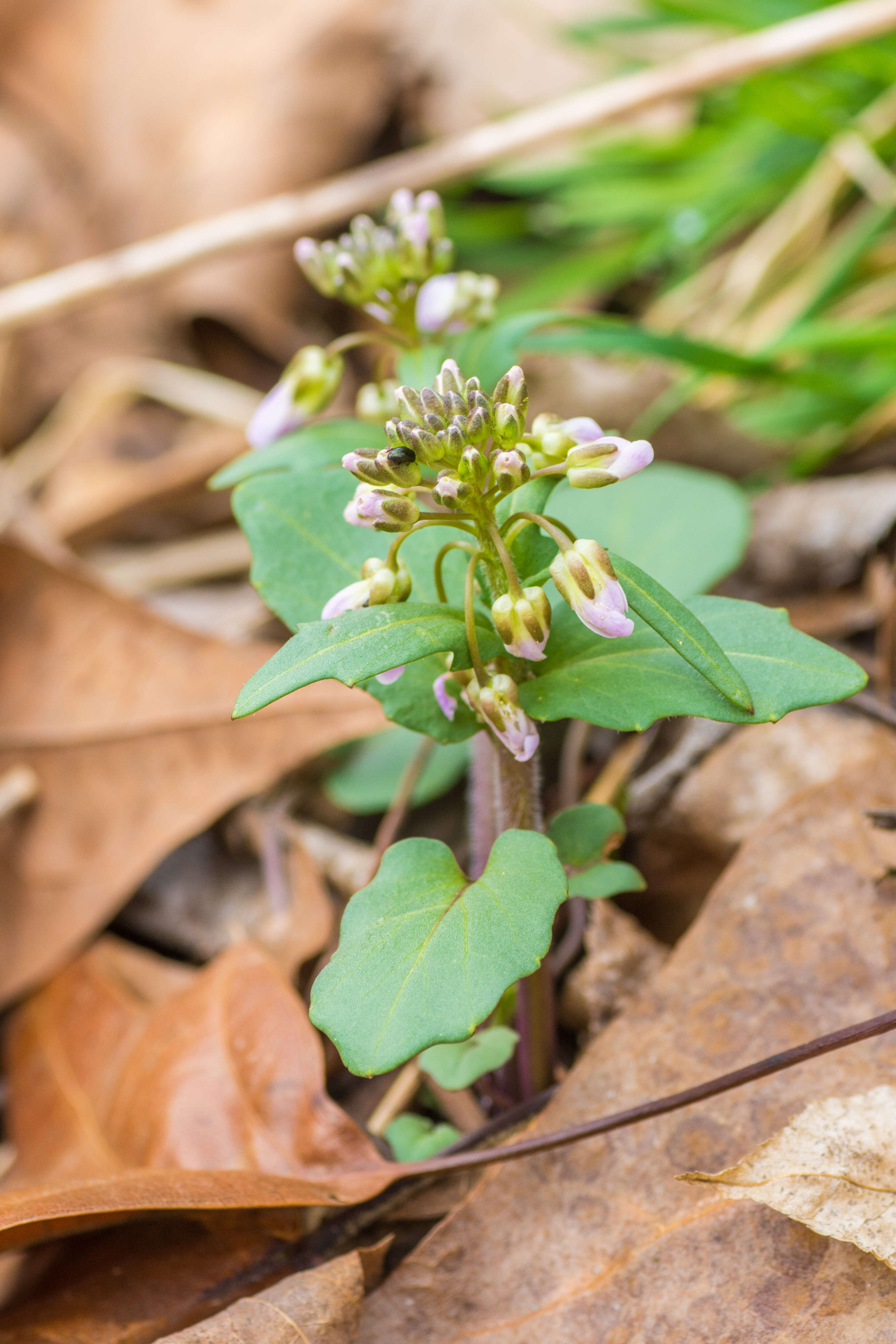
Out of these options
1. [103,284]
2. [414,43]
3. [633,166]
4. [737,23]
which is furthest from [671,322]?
[414,43]

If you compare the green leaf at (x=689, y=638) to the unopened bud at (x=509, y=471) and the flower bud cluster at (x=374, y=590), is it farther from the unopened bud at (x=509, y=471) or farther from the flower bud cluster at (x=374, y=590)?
the flower bud cluster at (x=374, y=590)

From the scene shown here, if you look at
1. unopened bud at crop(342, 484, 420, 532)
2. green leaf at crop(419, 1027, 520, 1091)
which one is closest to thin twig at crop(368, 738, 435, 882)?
green leaf at crop(419, 1027, 520, 1091)

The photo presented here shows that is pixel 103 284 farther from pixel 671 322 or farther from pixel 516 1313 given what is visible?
pixel 516 1313

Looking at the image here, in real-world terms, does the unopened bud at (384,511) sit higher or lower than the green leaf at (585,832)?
higher

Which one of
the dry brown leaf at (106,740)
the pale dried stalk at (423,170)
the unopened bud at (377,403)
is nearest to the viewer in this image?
the unopened bud at (377,403)

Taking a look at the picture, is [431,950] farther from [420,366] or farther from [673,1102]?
[420,366]

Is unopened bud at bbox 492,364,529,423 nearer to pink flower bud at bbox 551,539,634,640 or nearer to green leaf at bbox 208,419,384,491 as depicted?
pink flower bud at bbox 551,539,634,640

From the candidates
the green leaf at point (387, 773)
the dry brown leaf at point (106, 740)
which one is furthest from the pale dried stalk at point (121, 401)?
the green leaf at point (387, 773)
